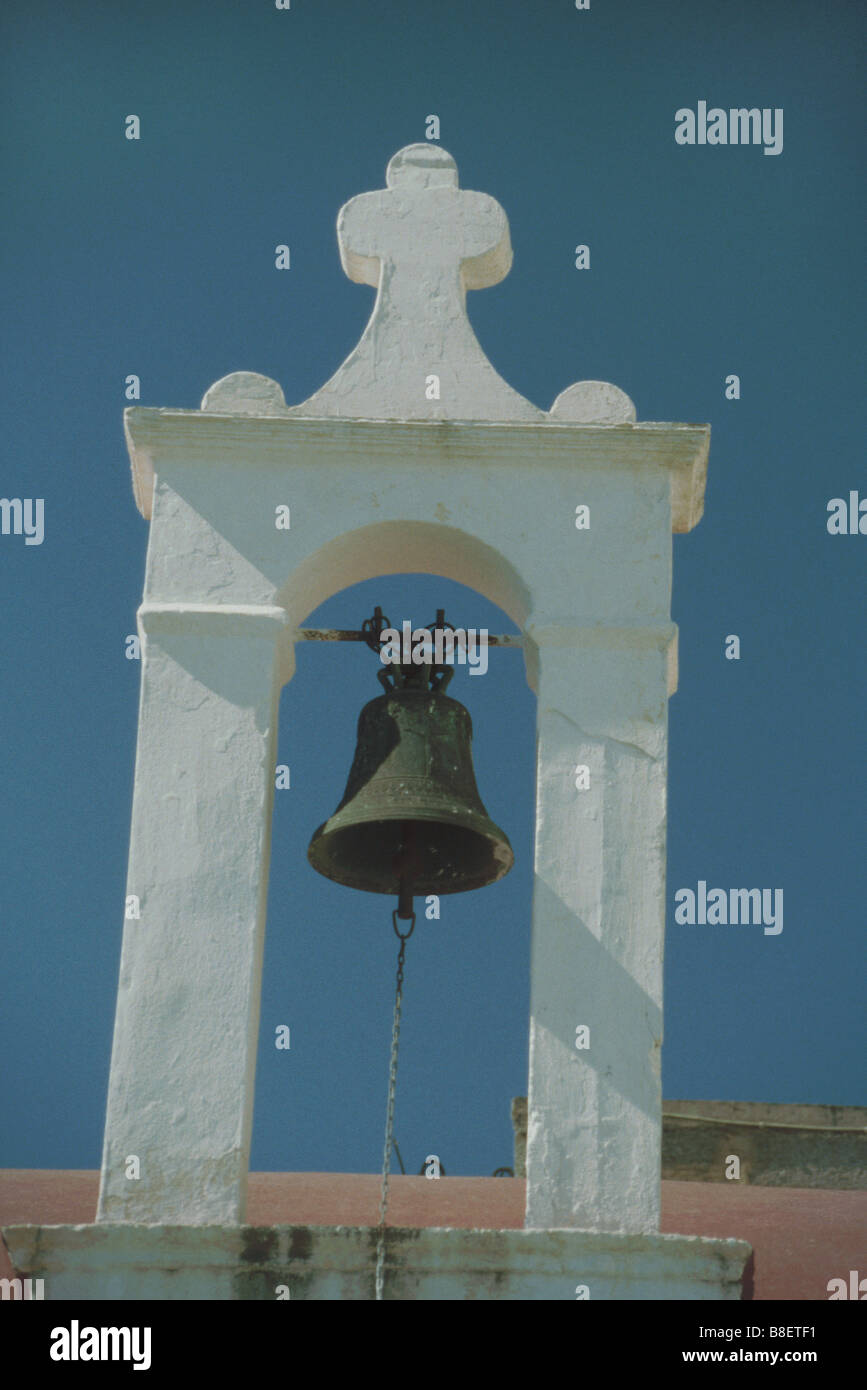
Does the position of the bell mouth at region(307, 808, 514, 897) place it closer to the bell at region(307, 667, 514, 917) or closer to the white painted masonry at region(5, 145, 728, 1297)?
the bell at region(307, 667, 514, 917)

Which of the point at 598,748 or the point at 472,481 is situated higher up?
the point at 472,481

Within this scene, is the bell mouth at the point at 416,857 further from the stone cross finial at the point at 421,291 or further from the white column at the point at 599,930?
the stone cross finial at the point at 421,291

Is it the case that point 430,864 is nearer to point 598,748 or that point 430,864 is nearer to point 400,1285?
point 598,748

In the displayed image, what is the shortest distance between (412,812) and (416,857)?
443 millimetres

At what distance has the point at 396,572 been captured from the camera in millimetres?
7836

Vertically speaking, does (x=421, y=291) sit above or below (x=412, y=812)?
above

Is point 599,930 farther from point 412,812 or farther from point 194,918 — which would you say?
point 194,918

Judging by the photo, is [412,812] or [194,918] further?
[412,812]

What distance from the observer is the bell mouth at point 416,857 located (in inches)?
302

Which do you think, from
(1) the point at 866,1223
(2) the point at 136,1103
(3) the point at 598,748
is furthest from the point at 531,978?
(1) the point at 866,1223

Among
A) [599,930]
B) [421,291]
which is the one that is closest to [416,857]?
[599,930]

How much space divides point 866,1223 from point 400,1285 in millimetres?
2899
